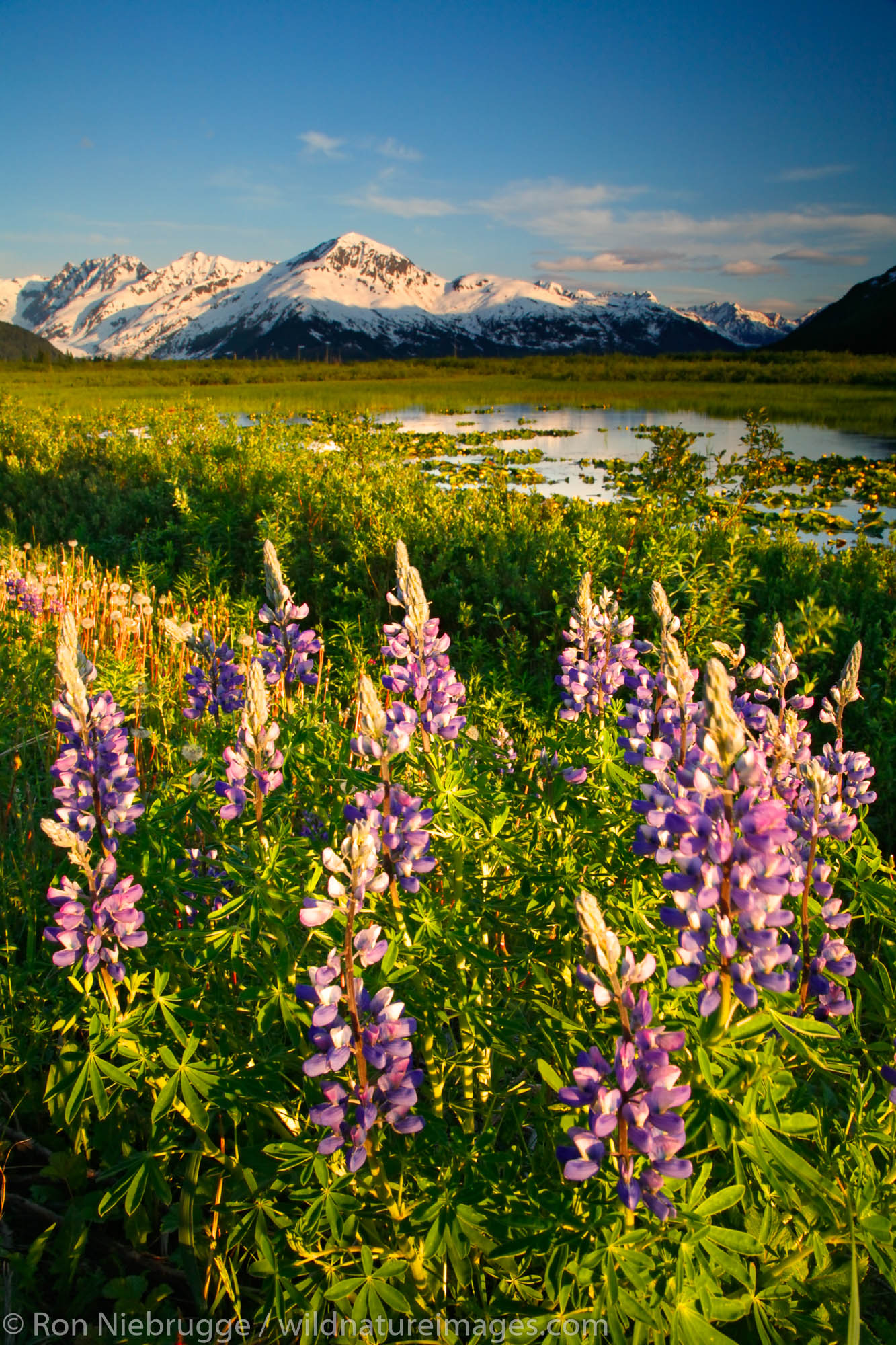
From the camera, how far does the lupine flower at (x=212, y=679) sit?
2.71 m

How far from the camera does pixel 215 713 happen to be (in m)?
2.79

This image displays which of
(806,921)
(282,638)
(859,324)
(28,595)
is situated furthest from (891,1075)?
(859,324)

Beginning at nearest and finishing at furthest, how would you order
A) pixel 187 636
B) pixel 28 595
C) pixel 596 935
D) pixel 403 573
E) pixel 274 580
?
pixel 596 935
pixel 403 573
pixel 274 580
pixel 187 636
pixel 28 595

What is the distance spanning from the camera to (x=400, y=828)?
1566 millimetres

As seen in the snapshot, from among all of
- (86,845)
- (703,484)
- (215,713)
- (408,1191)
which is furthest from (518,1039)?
(703,484)

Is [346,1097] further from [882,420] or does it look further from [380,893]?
[882,420]

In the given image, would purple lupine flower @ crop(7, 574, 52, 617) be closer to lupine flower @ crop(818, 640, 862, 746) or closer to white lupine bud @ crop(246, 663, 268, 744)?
white lupine bud @ crop(246, 663, 268, 744)

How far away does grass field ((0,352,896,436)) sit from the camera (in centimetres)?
2186

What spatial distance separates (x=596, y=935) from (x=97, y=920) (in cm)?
119

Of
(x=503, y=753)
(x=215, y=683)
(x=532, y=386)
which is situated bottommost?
(x=503, y=753)

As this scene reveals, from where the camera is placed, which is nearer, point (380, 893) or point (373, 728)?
point (373, 728)

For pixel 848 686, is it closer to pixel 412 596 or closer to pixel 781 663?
→ pixel 781 663

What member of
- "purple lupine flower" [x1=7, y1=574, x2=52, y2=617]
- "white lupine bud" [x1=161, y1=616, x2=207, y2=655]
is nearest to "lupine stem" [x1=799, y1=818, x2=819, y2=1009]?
"white lupine bud" [x1=161, y1=616, x2=207, y2=655]

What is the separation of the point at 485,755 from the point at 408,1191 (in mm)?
1247
